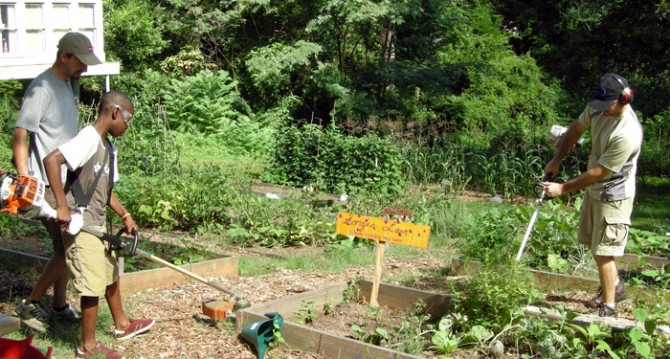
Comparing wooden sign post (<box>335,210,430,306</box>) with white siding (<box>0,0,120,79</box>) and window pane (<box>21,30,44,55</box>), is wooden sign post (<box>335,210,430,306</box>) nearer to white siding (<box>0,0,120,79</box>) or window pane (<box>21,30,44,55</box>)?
white siding (<box>0,0,120,79</box>)

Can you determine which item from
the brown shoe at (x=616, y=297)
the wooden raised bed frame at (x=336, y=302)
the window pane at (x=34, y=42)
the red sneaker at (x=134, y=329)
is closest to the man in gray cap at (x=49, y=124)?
the red sneaker at (x=134, y=329)

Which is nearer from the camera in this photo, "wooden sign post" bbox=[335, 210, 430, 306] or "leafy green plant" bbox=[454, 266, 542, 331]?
"leafy green plant" bbox=[454, 266, 542, 331]

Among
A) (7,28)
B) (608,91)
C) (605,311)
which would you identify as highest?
(7,28)

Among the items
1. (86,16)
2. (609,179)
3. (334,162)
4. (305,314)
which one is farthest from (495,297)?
(86,16)

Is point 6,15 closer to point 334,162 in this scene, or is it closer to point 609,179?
point 334,162

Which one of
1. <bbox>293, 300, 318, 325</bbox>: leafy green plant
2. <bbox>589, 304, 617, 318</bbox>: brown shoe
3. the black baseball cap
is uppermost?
the black baseball cap

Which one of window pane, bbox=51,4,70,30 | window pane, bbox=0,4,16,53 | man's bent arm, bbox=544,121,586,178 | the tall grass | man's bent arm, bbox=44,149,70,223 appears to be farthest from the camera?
window pane, bbox=51,4,70,30

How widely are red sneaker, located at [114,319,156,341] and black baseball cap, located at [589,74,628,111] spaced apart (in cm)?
333

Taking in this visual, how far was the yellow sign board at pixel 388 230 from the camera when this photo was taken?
5.48 metres

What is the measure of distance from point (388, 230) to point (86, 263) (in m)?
2.20

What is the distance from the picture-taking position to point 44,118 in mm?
4746

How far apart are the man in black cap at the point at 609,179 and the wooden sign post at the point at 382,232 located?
97cm

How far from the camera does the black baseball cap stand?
4.98m

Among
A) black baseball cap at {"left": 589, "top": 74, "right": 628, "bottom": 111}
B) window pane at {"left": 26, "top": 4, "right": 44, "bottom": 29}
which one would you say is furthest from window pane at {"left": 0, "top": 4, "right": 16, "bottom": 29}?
black baseball cap at {"left": 589, "top": 74, "right": 628, "bottom": 111}
